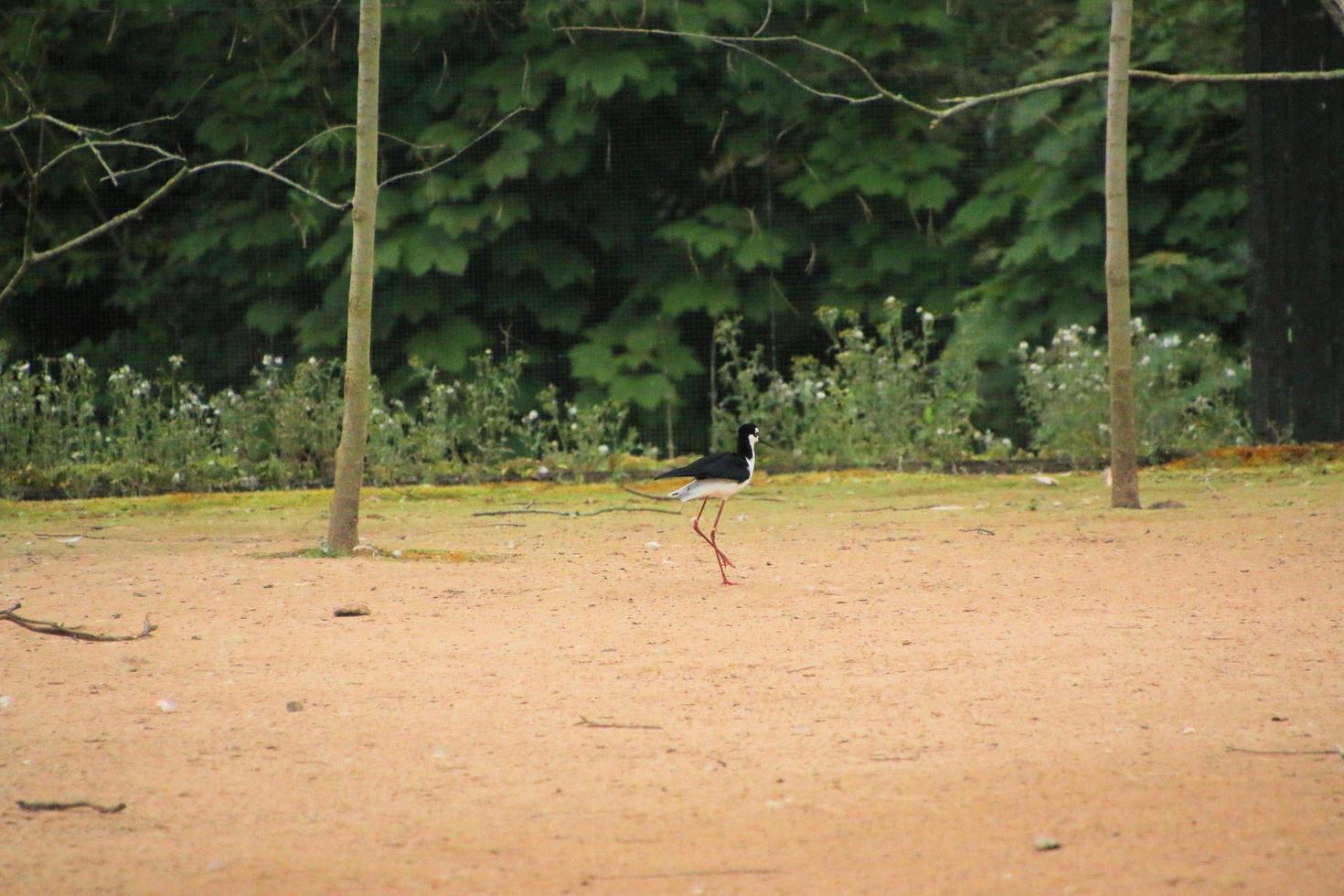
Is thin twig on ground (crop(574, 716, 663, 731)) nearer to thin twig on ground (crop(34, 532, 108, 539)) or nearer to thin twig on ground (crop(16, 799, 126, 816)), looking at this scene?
thin twig on ground (crop(16, 799, 126, 816))

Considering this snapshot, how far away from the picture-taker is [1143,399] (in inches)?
483

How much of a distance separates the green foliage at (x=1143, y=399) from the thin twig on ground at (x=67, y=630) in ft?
25.4

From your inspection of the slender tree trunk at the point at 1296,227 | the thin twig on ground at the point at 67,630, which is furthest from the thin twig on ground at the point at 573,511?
the slender tree trunk at the point at 1296,227

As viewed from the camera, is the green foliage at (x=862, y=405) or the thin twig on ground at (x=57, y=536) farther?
the green foliage at (x=862, y=405)

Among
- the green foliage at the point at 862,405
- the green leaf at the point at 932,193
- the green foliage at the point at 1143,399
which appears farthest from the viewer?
the green leaf at the point at 932,193

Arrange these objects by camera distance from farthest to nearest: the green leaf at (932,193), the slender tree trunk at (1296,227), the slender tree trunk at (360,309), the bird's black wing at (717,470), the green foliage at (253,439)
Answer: the green leaf at (932,193), the slender tree trunk at (1296,227), the green foliage at (253,439), the slender tree trunk at (360,309), the bird's black wing at (717,470)

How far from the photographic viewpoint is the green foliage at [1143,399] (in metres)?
12.1

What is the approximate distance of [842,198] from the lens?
13883 millimetres

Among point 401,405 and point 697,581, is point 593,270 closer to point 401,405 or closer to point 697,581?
point 401,405

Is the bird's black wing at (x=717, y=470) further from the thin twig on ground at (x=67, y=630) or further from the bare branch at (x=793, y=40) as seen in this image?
the bare branch at (x=793, y=40)

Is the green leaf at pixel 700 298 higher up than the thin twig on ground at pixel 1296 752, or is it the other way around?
the green leaf at pixel 700 298

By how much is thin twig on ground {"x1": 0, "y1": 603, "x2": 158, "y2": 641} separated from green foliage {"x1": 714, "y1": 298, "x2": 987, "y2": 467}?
23.1 feet

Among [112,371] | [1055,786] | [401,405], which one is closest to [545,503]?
[401,405]

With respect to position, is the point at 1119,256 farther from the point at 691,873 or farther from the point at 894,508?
the point at 691,873
